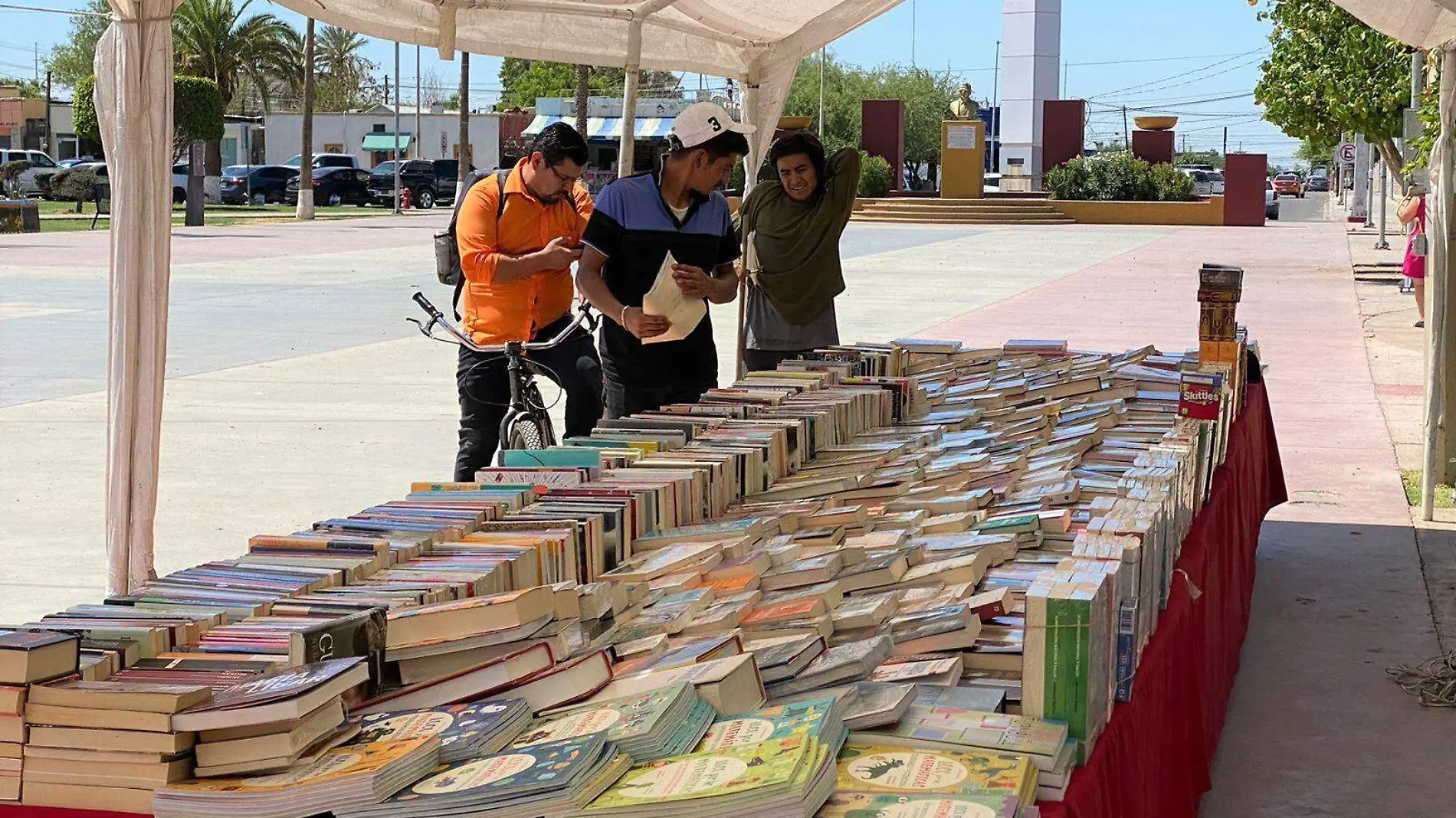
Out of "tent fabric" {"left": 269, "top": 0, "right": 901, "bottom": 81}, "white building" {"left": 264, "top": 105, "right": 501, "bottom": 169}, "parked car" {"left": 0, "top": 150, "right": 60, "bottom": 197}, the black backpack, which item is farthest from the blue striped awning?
the black backpack

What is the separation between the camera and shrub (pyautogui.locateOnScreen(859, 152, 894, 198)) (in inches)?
1772

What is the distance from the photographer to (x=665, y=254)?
5906mm

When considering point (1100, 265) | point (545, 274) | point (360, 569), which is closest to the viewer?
point (360, 569)

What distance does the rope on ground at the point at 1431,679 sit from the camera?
17.3 ft

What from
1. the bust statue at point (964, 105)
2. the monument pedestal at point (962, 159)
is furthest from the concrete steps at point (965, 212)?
the bust statue at point (964, 105)

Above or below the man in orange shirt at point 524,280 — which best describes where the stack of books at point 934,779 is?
below

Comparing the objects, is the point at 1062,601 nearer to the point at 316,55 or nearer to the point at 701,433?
the point at 701,433

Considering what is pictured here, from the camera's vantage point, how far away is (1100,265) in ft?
84.0

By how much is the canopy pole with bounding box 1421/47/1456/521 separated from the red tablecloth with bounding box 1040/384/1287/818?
165 cm

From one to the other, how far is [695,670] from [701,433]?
2.09m

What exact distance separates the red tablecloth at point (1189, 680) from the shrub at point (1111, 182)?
3853 centimetres

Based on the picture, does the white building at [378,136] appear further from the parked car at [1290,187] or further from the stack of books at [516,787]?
the stack of books at [516,787]

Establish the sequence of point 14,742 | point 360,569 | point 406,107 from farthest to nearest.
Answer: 1. point 406,107
2. point 360,569
3. point 14,742

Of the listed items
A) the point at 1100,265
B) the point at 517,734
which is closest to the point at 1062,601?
the point at 517,734
